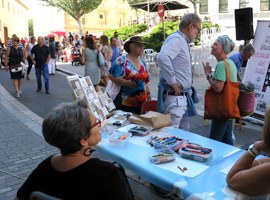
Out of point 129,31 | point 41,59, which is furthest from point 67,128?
point 129,31

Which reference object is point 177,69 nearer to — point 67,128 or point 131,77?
point 131,77

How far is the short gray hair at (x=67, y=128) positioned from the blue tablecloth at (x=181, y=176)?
2.19ft

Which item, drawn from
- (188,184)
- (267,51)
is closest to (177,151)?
(188,184)

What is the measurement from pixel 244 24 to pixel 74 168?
6.42 meters

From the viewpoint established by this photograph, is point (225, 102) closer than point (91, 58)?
Yes

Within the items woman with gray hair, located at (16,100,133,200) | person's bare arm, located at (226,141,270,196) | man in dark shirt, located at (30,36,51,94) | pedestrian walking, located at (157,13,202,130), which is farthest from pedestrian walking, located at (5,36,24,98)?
person's bare arm, located at (226,141,270,196)

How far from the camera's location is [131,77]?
412 cm

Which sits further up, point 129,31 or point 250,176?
point 129,31

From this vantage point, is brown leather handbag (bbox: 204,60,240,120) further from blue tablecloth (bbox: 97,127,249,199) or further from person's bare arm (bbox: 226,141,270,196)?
person's bare arm (bbox: 226,141,270,196)

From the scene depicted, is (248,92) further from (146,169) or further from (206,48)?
(206,48)

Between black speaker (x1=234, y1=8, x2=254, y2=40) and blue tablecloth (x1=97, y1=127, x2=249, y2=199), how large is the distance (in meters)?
4.84

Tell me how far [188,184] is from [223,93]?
5.72 ft

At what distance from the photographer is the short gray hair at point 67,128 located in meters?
1.79

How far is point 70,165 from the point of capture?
1.78 metres
